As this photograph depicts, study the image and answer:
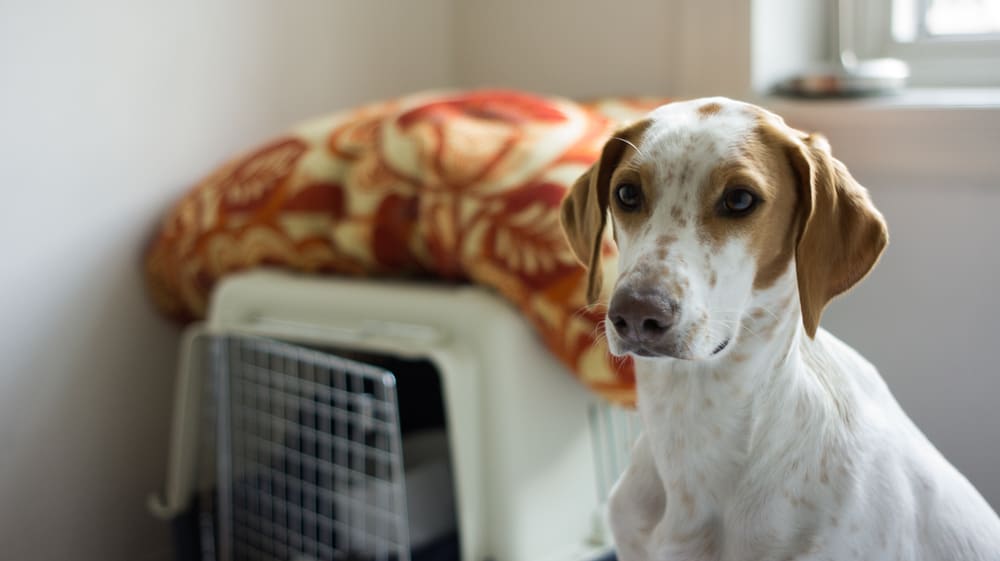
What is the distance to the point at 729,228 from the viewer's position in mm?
742

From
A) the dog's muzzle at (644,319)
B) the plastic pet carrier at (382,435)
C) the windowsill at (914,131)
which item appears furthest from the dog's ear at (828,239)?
the windowsill at (914,131)

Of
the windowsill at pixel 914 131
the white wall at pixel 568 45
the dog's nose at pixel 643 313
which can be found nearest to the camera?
the dog's nose at pixel 643 313

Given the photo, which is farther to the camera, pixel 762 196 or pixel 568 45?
pixel 568 45

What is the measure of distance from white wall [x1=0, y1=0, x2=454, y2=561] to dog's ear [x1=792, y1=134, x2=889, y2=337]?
1312mm

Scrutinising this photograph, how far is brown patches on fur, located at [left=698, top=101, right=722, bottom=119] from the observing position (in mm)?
775

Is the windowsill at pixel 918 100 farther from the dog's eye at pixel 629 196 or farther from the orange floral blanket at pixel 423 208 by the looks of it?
the dog's eye at pixel 629 196

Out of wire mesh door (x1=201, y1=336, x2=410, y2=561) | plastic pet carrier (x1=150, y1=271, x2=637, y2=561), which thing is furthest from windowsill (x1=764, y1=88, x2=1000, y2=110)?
wire mesh door (x1=201, y1=336, x2=410, y2=561)

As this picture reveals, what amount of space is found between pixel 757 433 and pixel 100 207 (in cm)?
130

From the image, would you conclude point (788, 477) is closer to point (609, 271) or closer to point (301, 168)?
point (609, 271)

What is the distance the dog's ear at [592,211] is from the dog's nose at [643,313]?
0.16m

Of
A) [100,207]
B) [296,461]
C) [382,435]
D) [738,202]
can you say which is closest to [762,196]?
[738,202]

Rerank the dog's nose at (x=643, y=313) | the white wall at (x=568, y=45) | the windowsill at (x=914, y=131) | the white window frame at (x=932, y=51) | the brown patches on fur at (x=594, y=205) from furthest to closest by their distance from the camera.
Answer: the white wall at (x=568, y=45) < the white window frame at (x=932, y=51) < the windowsill at (x=914, y=131) < the brown patches on fur at (x=594, y=205) < the dog's nose at (x=643, y=313)

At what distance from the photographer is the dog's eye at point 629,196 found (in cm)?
79

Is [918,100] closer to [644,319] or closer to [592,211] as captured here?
[592,211]
